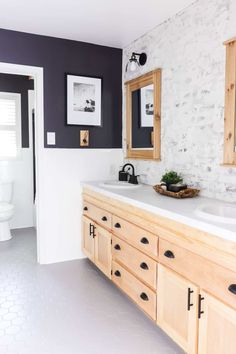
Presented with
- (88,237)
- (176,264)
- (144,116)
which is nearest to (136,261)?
(176,264)

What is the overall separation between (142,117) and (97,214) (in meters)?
1.06

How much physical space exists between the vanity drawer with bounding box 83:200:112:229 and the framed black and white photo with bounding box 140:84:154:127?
37.3 inches

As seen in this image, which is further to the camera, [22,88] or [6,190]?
[22,88]

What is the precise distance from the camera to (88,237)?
9.94 feet

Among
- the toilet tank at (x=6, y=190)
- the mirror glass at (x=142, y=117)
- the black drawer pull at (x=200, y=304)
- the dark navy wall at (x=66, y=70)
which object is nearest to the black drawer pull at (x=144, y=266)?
the black drawer pull at (x=200, y=304)

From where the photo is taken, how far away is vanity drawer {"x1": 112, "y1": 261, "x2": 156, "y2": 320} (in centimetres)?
192

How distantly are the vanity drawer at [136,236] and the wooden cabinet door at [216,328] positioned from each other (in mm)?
474

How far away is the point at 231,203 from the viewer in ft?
6.53

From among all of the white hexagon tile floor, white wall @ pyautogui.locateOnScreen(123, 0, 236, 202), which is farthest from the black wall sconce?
the white hexagon tile floor

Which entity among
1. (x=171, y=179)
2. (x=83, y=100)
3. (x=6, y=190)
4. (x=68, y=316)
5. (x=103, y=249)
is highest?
(x=83, y=100)

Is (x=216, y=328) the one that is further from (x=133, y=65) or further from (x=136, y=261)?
(x=133, y=65)

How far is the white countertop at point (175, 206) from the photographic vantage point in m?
1.36

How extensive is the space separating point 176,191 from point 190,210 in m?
0.50

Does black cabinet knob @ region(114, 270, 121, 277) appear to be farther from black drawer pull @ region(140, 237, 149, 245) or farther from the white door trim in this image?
the white door trim
